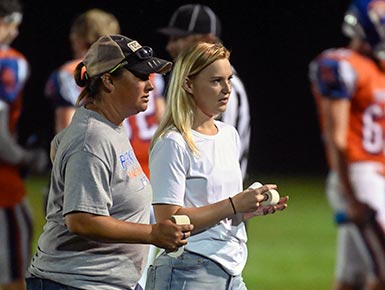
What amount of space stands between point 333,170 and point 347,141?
0.27 metres

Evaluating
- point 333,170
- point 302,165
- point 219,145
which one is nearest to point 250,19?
point 302,165

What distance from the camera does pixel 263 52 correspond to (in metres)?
19.6

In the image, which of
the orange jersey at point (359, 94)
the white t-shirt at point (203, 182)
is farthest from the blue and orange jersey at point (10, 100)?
the white t-shirt at point (203, 182)

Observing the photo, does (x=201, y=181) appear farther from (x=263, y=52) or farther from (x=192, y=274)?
(x=263, y=52)

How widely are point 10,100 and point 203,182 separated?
3.39m

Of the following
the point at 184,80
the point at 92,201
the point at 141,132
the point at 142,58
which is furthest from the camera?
the point at 141,132

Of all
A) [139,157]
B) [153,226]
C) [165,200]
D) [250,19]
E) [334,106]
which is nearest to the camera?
[153,226]

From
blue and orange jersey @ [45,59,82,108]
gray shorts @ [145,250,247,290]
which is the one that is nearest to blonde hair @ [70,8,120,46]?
blue and orange jersey @ [45,59,82,108]

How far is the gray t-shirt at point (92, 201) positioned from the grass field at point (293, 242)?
17.7 ft

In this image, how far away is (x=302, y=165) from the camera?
20.1 m

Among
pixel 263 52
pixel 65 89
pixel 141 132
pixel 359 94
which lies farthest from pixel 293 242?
pixel 263 52

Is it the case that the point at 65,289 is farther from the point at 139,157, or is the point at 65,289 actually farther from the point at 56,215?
the point at 139,157

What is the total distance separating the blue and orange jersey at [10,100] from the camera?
25.7 feet

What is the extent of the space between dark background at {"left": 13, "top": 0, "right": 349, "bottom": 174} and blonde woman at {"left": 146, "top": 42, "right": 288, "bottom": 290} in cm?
1195
